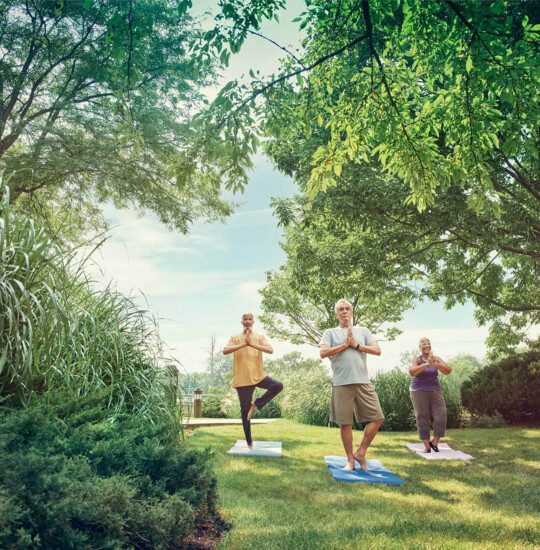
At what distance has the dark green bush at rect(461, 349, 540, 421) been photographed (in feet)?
36.7

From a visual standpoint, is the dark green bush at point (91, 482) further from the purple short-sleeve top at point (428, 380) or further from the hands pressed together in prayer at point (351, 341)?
the purple short-sleeve top at point (428, 380)

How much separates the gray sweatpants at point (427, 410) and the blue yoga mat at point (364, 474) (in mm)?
1689

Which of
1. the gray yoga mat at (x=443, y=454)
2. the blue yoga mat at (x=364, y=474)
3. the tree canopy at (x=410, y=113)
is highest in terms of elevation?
the tree canopy at (x=410, y=113)

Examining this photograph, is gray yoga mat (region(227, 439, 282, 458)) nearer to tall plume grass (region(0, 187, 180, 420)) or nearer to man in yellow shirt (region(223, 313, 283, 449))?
man in yellow shirt (region(223, 313, 283, 449))

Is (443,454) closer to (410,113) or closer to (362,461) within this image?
(362,461)

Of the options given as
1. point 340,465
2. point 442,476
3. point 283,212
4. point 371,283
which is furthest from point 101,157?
point 442,476

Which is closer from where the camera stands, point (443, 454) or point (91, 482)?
point (91, 482)

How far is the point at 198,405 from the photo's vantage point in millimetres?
15297

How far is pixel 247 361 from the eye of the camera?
6.43 m

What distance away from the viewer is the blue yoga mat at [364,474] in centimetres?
464

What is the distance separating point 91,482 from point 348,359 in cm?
354

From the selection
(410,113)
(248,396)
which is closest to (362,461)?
(248,396)

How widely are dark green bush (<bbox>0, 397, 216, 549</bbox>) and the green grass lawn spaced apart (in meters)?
0.49

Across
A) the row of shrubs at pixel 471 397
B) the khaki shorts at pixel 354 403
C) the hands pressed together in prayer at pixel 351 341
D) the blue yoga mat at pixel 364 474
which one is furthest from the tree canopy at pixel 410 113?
the row of shrubs at pixel 471 397
